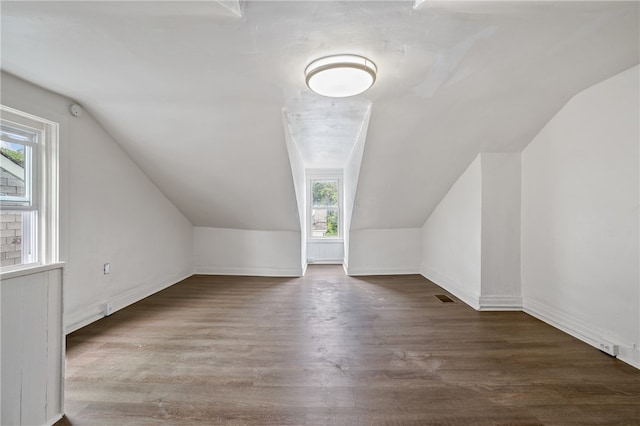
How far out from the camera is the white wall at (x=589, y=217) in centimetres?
197

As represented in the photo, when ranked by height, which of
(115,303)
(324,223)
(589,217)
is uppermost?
(589,217)

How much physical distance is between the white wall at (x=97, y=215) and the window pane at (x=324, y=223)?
3.18 metres

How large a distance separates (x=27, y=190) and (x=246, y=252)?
2992 millimetres

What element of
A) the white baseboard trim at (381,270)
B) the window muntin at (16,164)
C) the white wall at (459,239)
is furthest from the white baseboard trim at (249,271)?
the window muntin at (16,164)

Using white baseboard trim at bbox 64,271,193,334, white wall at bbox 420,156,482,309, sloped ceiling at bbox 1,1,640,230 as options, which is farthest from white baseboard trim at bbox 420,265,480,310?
white baseboard trim at bbox 64,271,193,334

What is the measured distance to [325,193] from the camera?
244 inches

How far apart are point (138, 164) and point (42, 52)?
1.67 m

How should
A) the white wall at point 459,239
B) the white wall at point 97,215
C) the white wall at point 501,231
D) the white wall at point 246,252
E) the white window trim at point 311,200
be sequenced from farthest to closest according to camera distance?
the white window trim at point 311,200 → the white wall at point 246,252 → the white wall at point 459,239 → the white wall at point 501,231 → the white wall at point 97,215

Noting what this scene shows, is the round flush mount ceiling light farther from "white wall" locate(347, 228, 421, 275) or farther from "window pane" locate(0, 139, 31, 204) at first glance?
→ "white wall" locate(347, 228, 421, 275)

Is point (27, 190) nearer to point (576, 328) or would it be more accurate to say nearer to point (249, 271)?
point (249, 271)

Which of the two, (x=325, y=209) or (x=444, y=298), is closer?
(x=444, y=298)

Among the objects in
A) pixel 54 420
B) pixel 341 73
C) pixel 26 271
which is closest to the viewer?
pixel 26 271

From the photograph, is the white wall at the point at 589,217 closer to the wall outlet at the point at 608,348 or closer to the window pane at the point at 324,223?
the wall outlet at the point at 608,348

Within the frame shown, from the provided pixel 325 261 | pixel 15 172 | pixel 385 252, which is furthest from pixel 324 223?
pixel 15 172
